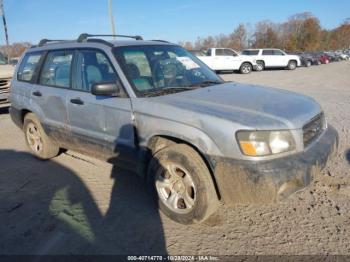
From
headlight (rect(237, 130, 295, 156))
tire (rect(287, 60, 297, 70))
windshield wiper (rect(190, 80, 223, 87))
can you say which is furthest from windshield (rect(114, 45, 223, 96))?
tire (rect(287, 60, 297, 70))

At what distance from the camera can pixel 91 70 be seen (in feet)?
12.9

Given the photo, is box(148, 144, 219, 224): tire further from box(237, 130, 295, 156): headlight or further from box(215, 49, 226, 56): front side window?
box(215, 49, 226, 56): front side window

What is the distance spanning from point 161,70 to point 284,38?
Answer: 7930cm

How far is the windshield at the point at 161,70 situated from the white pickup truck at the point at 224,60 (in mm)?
19394

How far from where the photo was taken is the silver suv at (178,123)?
2719 millimetres

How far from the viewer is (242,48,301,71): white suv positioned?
26.0 metres

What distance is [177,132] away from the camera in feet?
9.84

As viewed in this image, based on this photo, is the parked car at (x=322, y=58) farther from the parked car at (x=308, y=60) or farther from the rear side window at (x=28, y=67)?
the rear side window at (x=28, y=67)

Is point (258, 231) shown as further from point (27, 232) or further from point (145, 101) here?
point (27, 232)

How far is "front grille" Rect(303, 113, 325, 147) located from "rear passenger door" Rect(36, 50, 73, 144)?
9.69 ft

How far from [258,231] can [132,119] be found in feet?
5.59

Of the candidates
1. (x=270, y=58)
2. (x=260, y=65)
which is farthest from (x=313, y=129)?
(x=270, y=58)

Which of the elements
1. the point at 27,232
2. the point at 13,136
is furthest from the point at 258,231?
the point at 13,136

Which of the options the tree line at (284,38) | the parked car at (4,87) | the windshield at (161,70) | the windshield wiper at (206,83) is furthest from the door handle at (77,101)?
the tree line at (284,38)
